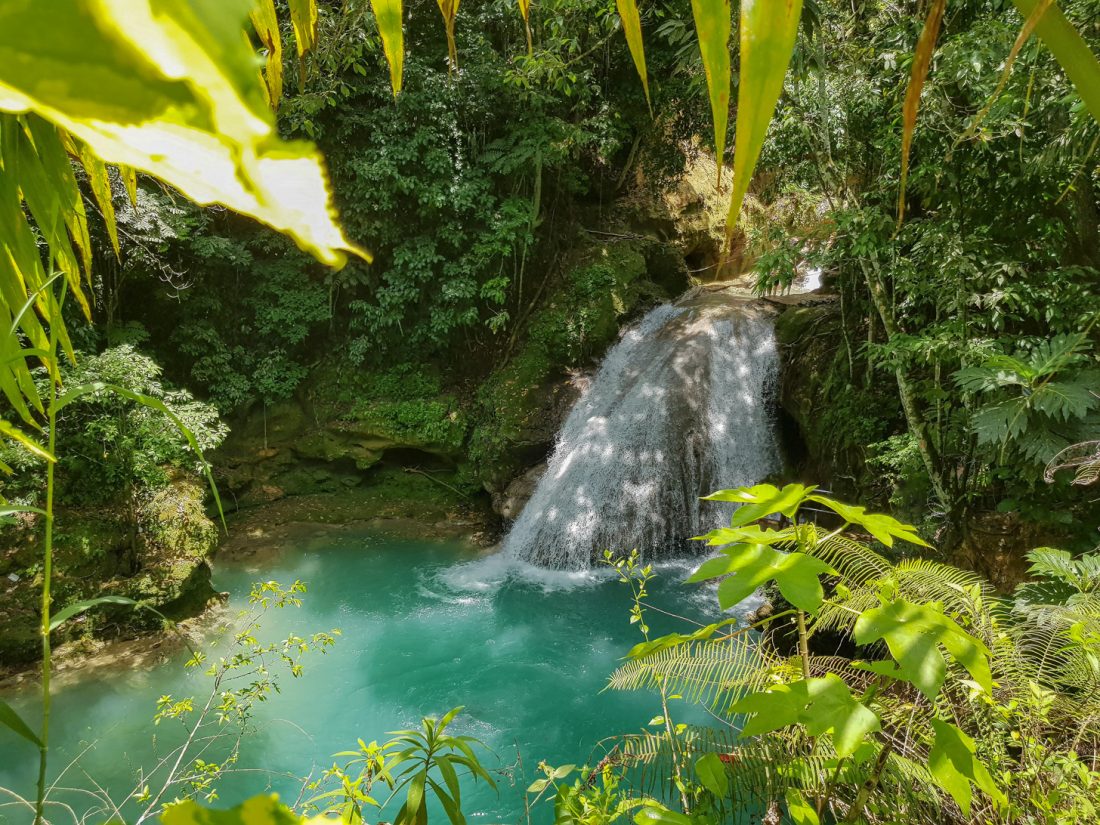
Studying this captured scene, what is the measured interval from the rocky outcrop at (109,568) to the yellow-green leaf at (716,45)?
18.0ft

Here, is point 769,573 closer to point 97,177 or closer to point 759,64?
point 759,64

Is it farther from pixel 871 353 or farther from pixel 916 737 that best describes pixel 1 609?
A: pixel 871 353

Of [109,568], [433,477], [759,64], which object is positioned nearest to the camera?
[759,64]

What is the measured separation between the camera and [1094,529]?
11.6 ft

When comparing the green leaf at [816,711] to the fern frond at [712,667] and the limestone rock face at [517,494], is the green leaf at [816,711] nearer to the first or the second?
the fern frond at [712,667]

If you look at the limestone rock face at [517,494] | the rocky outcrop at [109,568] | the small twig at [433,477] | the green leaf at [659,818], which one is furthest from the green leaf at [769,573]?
the small twig at [433,477]

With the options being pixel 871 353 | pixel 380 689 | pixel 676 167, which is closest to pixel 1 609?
pixel 380 689

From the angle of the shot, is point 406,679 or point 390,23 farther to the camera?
point 406,679

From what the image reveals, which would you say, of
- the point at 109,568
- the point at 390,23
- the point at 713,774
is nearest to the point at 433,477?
the point at 109,568

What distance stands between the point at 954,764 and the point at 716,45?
1028 mm

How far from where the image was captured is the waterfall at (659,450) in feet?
22.6

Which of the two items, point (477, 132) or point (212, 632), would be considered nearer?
point (212, 632)

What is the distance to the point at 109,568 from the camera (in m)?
5.17

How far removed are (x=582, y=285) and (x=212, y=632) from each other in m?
6.47
